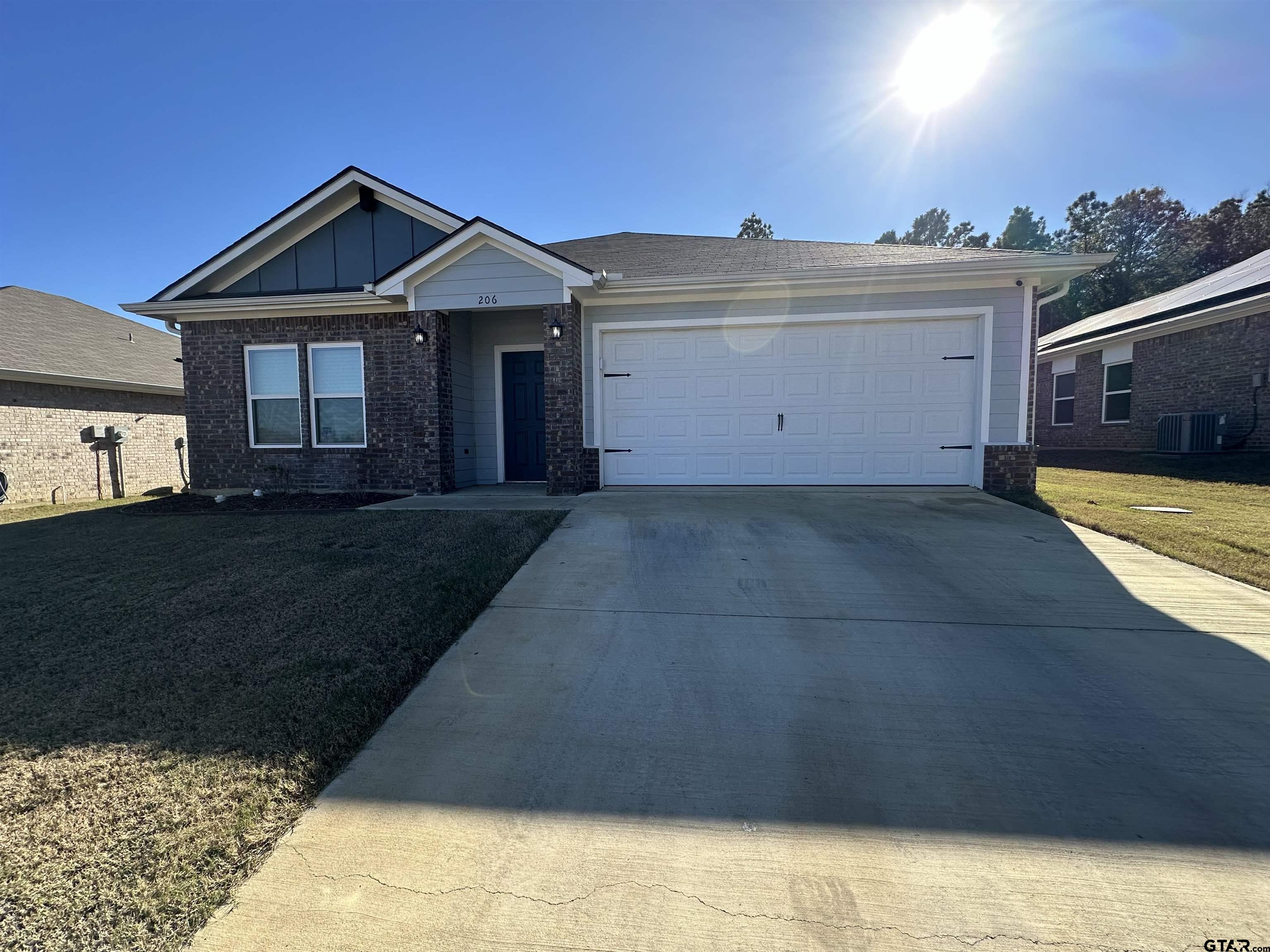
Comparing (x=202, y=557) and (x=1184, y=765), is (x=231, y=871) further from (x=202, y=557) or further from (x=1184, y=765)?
(x=202, y=557)

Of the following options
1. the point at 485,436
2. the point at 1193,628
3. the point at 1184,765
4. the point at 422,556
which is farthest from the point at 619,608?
the point at 485,436

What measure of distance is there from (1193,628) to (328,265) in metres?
11.5

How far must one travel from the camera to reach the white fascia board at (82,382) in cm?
1116

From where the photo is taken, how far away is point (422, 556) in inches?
208

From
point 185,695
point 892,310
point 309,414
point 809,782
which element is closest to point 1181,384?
point 892,310

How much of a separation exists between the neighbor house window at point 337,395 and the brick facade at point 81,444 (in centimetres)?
679

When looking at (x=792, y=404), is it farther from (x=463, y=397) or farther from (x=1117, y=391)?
(x=1117, y=391)

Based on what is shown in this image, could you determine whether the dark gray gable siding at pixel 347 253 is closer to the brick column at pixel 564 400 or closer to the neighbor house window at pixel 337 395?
the neighbor house window at pixel 337 395

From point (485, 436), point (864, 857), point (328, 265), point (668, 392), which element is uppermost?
point (328, 265)

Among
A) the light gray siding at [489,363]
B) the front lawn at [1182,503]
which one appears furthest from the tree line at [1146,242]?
the light gray siding at [489,363]

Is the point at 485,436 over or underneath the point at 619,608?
over

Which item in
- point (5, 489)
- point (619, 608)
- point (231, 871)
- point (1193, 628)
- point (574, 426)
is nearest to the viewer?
point (231, 871)

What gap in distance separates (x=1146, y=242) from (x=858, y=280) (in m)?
40.0

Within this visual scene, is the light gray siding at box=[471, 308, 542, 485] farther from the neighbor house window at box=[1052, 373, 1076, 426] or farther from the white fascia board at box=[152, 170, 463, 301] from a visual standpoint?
the neighbor house window at box=[1052, 373, 1076, 426]
